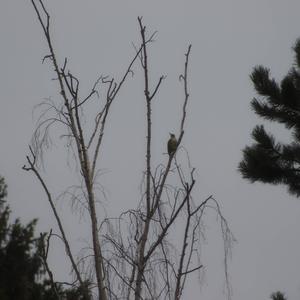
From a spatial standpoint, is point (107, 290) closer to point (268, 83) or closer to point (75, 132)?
point (75, 132)

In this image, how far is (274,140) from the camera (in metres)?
4.82

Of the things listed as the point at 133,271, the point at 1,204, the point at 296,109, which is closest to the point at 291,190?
the point at 296,109

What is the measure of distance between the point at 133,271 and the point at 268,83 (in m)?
3.44

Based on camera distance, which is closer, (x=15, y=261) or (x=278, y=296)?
(x=278, y=296)

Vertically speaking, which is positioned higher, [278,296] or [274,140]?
[274,140]

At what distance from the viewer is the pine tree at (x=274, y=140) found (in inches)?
189

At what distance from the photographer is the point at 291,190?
4.96 metres

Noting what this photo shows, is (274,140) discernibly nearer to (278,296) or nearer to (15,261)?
(278,296)

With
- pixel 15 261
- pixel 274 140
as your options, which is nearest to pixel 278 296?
pixel 274 140

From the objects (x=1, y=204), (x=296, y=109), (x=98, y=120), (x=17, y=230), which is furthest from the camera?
(x=1, y=204)

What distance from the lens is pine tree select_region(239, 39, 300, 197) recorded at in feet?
15.7

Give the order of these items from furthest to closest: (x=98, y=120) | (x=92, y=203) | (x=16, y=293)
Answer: (x=16, y=293)
(x=98, y=120)
(x=92, y=203)

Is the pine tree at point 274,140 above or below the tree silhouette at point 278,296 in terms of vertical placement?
above

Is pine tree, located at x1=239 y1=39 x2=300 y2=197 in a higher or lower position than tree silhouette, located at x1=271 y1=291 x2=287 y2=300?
higher
